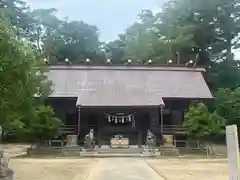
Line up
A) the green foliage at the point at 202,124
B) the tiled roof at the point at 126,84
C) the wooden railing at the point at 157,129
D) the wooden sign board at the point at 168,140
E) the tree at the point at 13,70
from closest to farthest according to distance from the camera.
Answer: the tree at the point at 13,70 < the green foliage at the point at 202,124 < the wooden sign board at the point at 168,140 < the wooden railing at the point at 157,129 < the tiled roof at the point at 126,84

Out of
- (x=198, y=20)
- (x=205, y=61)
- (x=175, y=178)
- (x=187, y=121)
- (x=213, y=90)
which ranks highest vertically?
(x=198, y=20)

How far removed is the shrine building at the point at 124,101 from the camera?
27781 millimetres

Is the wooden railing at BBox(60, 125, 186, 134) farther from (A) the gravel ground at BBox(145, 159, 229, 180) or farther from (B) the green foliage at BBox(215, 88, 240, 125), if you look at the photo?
(A) the gravel ground at BBox(145, 159, 229, 180)

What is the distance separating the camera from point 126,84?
3130cm

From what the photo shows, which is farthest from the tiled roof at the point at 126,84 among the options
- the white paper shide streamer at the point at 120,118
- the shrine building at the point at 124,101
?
the white paper shide streamer at the point at 120,118

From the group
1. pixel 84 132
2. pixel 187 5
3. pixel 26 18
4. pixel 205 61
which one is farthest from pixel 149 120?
pixel 26 18

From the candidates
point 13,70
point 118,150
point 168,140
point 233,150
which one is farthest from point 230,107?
point 233,150

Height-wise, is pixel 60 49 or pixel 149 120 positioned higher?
pixel 60 49

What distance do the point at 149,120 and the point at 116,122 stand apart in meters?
2.39

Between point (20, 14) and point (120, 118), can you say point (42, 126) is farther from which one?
point (20, 14)

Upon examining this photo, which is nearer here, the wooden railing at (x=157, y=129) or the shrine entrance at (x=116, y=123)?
the wooden railing at (x=157, y=129)

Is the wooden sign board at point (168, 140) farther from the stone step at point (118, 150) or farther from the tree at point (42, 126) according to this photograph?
the tree at point (42, 126)

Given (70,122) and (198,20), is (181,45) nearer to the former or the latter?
(198,20)

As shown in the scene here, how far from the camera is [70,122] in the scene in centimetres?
2998
